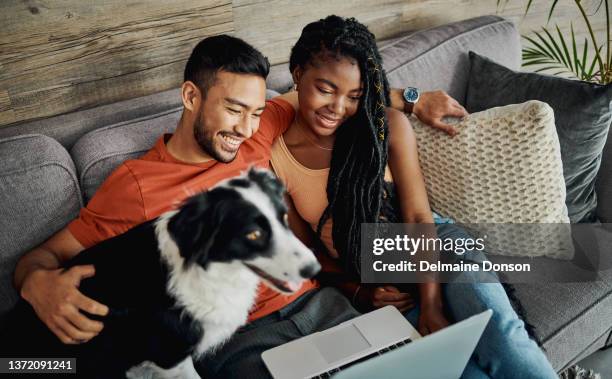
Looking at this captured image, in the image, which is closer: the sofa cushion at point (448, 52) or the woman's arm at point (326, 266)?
the woman's arm at point (326, 266)

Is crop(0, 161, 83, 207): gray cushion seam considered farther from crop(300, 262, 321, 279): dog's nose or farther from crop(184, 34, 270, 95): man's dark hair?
crop(300, 262, 321, 279): dog's nose

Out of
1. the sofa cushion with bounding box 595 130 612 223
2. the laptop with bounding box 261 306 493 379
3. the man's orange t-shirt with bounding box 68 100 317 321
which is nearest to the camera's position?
the laptop with bounding box 261 306 493 379

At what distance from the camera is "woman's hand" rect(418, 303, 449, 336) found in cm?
131

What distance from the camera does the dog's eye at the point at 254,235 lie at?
3.11 ft

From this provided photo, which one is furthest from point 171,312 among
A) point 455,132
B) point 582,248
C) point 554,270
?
point 582,248

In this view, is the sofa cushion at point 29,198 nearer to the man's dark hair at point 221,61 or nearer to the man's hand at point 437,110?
the man's dark hair at point 221,61

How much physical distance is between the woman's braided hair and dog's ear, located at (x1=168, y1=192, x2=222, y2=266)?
0.54 metres

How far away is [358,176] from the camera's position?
4.62ft

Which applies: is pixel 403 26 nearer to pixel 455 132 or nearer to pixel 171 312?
pixel 455 132

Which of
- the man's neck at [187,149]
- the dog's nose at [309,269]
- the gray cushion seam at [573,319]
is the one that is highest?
the man's neck at [187,149]

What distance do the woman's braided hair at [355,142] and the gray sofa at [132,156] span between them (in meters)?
0.47

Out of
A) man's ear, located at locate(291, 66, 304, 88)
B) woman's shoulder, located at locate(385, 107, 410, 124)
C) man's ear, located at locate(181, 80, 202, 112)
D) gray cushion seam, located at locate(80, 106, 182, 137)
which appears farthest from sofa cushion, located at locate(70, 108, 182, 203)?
woman's shoulder, located at locate(385, 107, 410, 124)

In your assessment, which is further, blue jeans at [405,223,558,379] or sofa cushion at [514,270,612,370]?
sofa cushion at [514,270,612,370]

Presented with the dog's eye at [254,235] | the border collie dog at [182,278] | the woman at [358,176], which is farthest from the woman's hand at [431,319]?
the dog's eye at [254,235]
